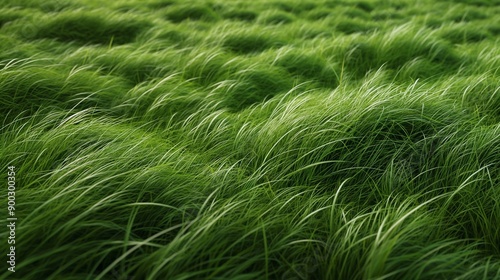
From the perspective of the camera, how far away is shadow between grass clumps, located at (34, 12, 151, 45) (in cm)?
330

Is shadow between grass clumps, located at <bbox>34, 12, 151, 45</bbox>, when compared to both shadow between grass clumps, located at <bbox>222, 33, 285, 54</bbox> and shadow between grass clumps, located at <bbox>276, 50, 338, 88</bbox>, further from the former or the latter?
shadow between grass clumps, located at <bbox>276, 50, 338, 88</bbox>

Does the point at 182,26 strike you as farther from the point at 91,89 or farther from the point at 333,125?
the point at 333,125

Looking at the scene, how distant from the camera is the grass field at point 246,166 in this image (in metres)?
1.05

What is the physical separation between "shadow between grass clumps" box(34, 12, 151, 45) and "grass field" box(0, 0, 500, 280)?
Result: 1.28 feet

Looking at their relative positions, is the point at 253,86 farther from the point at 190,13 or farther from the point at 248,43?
the point at 190,13

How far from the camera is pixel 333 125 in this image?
1634 millimetres

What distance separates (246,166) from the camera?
1.50 metres

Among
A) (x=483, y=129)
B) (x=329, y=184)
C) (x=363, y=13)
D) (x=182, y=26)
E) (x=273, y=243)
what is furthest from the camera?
(x=363, y=13)

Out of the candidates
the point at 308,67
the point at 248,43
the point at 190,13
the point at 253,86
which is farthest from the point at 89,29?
the point at 308,67

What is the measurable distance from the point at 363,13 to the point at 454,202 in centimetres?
397

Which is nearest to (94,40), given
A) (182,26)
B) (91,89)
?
(182,26)

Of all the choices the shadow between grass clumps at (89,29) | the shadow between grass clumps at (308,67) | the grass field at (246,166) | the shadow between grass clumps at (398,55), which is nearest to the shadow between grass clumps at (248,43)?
the grass field at (246,166)

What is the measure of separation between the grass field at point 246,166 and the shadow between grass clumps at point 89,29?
39cm

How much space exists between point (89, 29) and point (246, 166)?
2641mm
